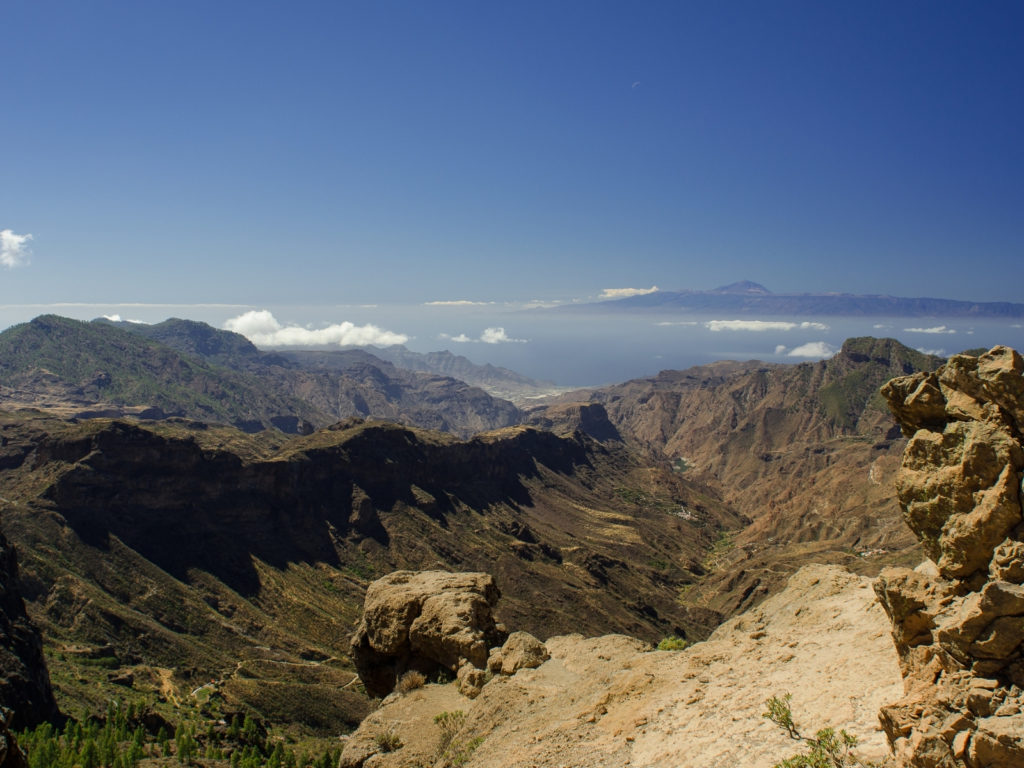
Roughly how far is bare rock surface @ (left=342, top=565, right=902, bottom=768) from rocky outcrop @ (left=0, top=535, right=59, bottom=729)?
1566 inches

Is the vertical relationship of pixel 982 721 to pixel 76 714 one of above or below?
above

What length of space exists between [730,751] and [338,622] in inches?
3360

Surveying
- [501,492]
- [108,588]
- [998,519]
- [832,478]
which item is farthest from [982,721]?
[832,478]

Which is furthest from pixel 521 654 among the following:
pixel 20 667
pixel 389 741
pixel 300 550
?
pixel 300 550

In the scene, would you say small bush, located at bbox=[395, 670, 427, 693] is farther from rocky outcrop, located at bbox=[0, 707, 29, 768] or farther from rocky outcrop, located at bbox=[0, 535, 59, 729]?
rocky outcrop, located at bbox=[0, 535, 59, 729]

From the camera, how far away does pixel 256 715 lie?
6372 cm

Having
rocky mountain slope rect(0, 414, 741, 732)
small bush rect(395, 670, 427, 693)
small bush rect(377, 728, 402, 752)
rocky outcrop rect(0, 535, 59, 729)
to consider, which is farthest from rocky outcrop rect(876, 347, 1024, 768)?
rocky mountain slope rect(0, 414, 741, 732)

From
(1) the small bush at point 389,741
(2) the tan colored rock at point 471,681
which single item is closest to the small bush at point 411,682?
(2) the tan colored rock at point 471,681

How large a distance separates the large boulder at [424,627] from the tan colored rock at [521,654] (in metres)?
1.55

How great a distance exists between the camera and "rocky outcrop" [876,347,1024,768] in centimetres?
1270

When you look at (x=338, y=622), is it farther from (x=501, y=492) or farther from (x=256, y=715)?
(x=501, y=492)

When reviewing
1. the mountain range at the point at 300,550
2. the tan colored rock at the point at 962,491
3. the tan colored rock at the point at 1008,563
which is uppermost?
the tan colored rock at the point at 962,491

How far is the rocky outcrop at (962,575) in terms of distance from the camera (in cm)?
1270

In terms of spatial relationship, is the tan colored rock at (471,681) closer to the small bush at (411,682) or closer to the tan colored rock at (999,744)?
the small bush at (411,682)
